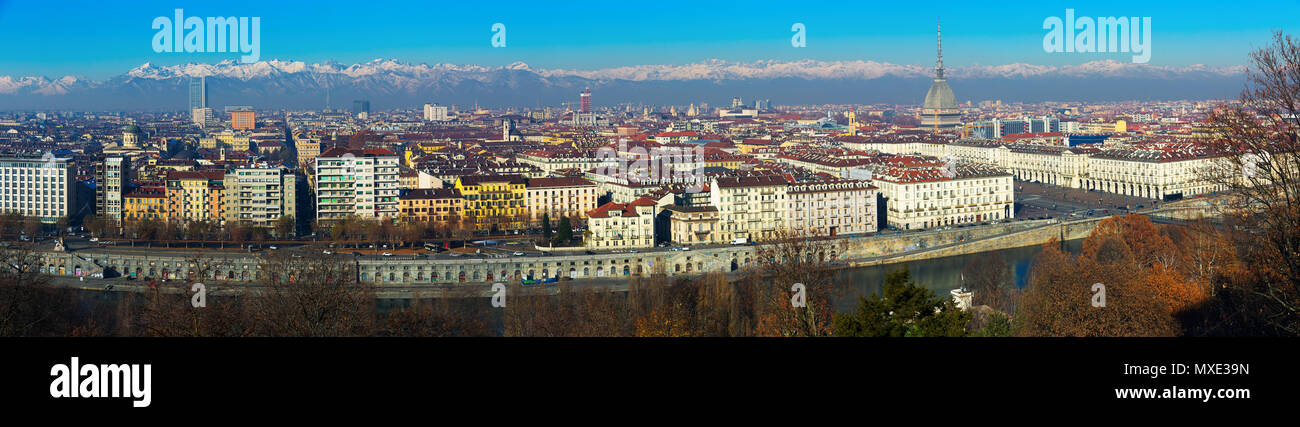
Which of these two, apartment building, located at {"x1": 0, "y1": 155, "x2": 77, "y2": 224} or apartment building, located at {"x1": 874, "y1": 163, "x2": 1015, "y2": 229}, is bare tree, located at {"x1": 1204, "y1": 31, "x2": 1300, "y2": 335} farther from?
apartment building, located at {"x1": 0, "y1": 155, "x2": 77, "y2": 224}

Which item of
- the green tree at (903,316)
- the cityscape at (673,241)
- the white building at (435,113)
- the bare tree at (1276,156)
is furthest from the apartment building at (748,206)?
the white building at (435,113)

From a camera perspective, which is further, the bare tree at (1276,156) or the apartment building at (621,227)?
the apartment building at (621,227)

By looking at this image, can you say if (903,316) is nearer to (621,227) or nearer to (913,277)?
(913,277)

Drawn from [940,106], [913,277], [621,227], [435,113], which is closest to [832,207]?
[621,227]

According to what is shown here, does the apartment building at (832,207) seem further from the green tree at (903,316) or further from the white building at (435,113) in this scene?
the white building at (435,113)

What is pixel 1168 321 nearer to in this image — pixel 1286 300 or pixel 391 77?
pixel 1286 300

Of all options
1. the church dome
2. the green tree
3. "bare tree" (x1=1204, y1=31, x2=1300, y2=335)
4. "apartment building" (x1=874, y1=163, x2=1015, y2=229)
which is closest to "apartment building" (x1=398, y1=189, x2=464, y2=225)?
"apartment building" (x1=874, y1=163, x2=1015, y2=229)
